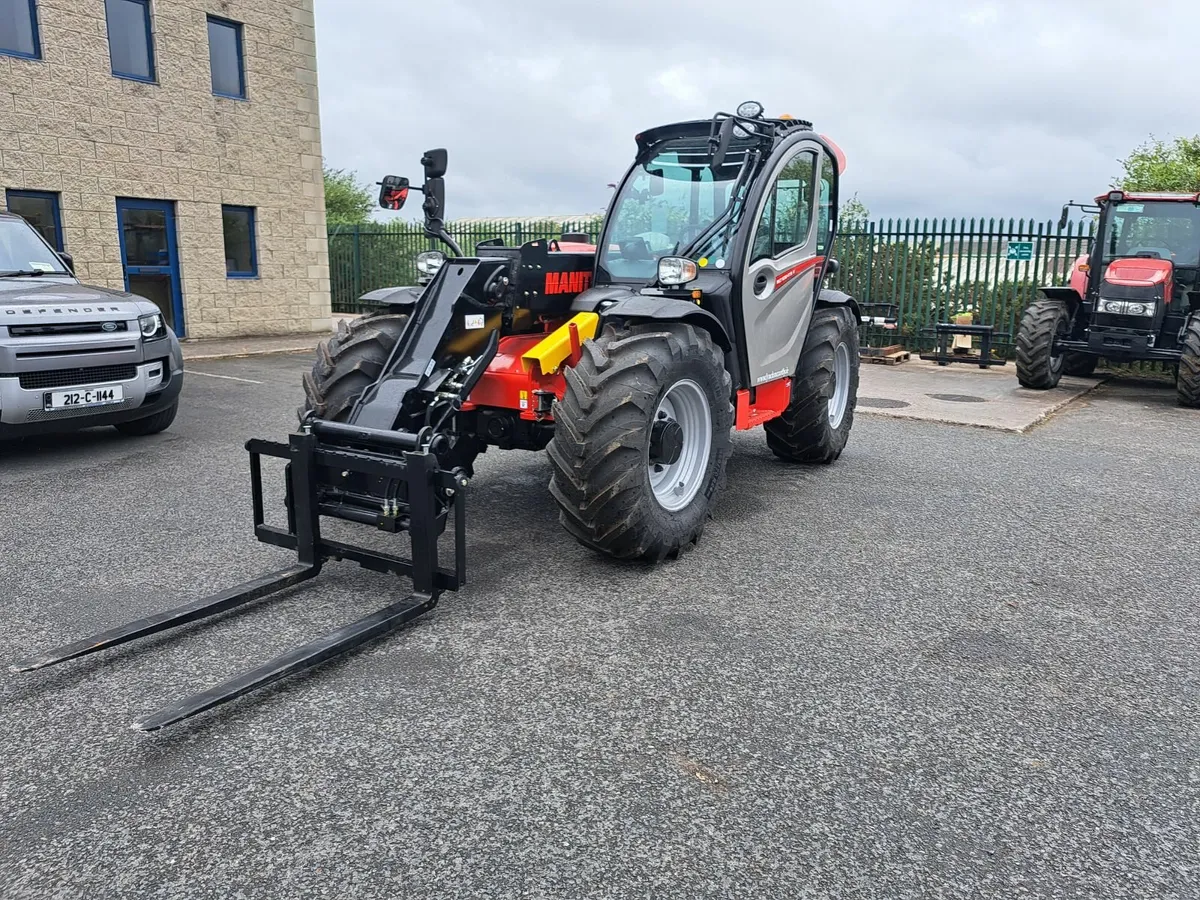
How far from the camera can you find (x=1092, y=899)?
2.37 meters

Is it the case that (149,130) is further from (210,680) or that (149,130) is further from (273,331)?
(210,680)

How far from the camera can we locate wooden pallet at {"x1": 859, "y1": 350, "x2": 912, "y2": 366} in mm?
14366

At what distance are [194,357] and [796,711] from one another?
40.3 feet

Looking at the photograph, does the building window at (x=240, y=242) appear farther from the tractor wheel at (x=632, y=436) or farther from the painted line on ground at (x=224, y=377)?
the tractor wheel at (x=632, y=436)

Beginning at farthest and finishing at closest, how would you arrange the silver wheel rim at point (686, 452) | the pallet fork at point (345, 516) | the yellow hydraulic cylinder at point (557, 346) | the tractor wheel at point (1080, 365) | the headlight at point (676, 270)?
1. the tractor wheel at point (1080, 365)
2. the silver wheel rim at point (686, 452)
3. the headlight at point (676, 270)
4. the yellow hydraulic cylinder at point (557, 346)
5. the pallet fork at point (345, 516)

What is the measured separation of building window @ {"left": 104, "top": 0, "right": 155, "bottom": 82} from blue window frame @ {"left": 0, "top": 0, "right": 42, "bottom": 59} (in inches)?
39.3

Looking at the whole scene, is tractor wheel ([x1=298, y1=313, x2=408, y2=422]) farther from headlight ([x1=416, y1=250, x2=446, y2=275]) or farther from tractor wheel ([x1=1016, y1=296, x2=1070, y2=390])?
tractor wheel ([x1=1016, y1=296, x2=1070, y2=390])

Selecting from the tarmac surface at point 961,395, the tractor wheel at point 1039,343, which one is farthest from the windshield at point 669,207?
the tractor wheel at point 1039,343

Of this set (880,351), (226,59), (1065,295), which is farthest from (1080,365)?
(226,59)

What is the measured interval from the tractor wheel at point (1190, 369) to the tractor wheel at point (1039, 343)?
4.66ft

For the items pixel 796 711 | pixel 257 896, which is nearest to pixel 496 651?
pixel 796 711

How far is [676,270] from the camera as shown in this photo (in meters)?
4.81

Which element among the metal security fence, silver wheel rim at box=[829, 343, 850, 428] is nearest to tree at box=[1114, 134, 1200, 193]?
the metal security fence

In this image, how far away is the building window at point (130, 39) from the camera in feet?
45.3
